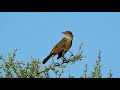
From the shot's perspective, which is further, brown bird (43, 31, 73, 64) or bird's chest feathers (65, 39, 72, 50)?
bird's chest feathers (65, 39, 72, 50)

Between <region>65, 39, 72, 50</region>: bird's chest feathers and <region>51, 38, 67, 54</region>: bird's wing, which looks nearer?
<region>51, 38, 67, 54</region>: bird's wing

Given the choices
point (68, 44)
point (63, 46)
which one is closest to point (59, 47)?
point (63, 46)

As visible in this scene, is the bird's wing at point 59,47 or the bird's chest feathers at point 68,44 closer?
the bird's wing at point 59,47

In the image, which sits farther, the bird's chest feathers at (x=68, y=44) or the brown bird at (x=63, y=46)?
the bird's chest feathers at (x=68, y=44)

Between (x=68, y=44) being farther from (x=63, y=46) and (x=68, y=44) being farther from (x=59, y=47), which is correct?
(x=59, y=47)

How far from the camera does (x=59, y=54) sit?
6094 mm

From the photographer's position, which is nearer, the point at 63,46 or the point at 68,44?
the point at 63,46

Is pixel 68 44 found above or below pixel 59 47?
above

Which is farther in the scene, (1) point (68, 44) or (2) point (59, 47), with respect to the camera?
(1) point (68, 44)
